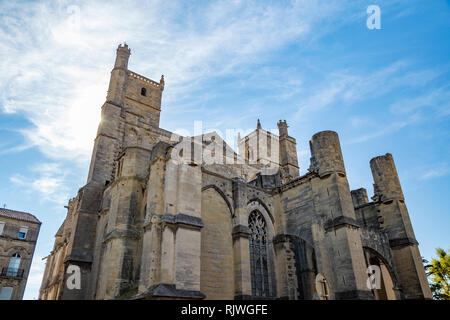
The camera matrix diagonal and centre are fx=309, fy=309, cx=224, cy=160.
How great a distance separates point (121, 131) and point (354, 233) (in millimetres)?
15607

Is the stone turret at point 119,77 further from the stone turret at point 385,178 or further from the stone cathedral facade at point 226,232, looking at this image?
the stone turret at point 385,178

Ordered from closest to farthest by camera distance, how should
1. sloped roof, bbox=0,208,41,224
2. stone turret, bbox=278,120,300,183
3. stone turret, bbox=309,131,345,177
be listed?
stone turret, bbox=309,131,345,177 < stone turret, bbox=278,120,300,183 < sloped roof, bbox=0,208,41,224

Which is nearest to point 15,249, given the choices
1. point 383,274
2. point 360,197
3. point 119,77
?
point 119,77

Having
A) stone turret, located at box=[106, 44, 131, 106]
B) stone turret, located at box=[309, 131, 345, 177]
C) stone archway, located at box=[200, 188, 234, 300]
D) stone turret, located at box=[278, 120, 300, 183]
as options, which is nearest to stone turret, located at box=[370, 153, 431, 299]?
stone turret, located at box=[309, 131, 345, 177]

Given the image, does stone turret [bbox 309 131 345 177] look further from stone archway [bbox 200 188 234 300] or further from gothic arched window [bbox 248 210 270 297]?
stone archway [bbox 200 188 234 300]

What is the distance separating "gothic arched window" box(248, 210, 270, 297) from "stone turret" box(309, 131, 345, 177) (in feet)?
13.0

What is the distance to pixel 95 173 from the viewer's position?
18156mm

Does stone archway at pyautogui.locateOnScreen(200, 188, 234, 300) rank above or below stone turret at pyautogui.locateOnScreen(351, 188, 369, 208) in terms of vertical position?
below

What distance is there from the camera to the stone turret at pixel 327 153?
14602 millimetres

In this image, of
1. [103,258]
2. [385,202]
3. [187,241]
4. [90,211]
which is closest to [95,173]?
[90,211]

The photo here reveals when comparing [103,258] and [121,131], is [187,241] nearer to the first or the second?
[103,258]

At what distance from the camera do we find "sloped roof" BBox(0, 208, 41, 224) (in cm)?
2855
